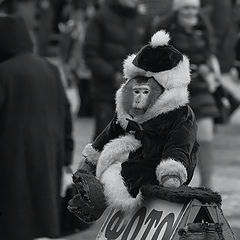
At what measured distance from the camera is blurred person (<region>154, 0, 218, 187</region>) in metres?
9.40

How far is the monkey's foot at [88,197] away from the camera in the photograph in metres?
4.91

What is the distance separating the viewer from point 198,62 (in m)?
9.49

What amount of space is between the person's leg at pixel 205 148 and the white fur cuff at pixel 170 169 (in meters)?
4.64

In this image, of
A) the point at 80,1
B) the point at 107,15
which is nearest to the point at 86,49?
the point at 107,15

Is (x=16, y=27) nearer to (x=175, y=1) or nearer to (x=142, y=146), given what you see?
(x=142, y=146)

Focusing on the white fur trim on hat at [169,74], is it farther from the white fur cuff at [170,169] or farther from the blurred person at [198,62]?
the blurred person at [198,62]

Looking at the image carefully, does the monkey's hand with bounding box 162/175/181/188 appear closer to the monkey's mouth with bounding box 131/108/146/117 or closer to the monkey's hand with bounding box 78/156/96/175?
the monkey's mouth with bounding box 131/108/146/117

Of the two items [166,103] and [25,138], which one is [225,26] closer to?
[25,138]

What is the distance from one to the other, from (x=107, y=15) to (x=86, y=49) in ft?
1.38

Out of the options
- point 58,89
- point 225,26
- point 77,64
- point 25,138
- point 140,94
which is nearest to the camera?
point 140,94

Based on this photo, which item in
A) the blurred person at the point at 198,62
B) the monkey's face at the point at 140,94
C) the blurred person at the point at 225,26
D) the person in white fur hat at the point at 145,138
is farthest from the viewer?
the blurred person at the point at 225,26

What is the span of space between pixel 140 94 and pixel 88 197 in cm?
55

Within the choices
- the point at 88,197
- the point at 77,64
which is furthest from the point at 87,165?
the point at 77,64

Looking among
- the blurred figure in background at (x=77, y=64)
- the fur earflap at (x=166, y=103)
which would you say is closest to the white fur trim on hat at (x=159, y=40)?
the fur earflap at (x=166, y=103)
